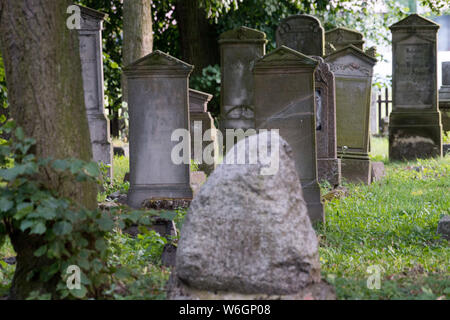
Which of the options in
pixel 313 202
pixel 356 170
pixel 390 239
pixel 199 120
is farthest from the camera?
pixel 199 120

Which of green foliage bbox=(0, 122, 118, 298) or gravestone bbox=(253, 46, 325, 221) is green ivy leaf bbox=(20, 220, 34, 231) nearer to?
green foliage bbox=(0, 122, 118, 298)

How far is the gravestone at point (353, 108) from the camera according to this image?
9781 mm

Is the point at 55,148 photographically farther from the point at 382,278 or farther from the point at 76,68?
the point at 382,278

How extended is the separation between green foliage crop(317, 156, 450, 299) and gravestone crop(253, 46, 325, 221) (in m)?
0.50

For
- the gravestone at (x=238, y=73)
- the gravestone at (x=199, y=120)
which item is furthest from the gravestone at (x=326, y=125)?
the gravestone at (x=238, y=73)

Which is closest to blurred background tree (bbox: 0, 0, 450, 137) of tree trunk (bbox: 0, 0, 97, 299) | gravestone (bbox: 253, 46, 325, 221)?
gravestone (bbox: 253, 46, 325, 221)

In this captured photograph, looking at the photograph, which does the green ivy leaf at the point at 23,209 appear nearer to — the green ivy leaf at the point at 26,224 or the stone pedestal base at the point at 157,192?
the green ivy leaf at the point at 26,224

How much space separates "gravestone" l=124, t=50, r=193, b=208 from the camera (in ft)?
25.4

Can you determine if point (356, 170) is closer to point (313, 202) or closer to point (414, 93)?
point (313, 202)

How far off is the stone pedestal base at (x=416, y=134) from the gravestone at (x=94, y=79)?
5813 mm

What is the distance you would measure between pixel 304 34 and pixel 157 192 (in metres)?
5.61

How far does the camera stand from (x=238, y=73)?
13.1 meters

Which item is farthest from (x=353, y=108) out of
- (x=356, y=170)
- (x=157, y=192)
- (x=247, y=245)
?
(x=247, y=245)
